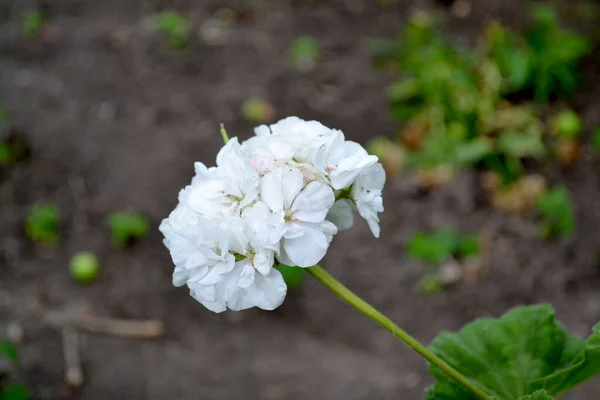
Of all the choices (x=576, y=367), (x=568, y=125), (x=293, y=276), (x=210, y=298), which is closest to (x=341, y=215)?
(x=210, y=298)

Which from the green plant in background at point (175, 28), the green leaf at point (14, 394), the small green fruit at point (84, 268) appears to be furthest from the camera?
the green plant in background at point (175, 28)

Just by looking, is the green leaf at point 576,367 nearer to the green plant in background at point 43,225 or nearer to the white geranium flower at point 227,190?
the white geranium flower at point 227,190

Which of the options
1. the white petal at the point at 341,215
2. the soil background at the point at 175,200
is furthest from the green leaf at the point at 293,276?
the white petal at the point at 341,215

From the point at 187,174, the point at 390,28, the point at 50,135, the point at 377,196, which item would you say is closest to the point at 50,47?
the point at 50,135

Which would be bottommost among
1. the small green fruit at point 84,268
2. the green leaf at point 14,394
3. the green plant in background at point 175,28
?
the green leaf at point 14,394

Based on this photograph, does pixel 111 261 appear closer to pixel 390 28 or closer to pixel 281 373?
pixel 281 373

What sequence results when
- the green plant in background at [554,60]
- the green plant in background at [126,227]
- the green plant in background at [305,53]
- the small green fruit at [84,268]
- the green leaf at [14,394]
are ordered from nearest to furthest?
the green leaf at [14,394] < the small green fruit at [84,268] < the green plant in background at [126,227] < the green plant in background at [554,60] < the green plant in background at [305,53]

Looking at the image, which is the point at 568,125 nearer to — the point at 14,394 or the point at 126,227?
the point at 126,227
